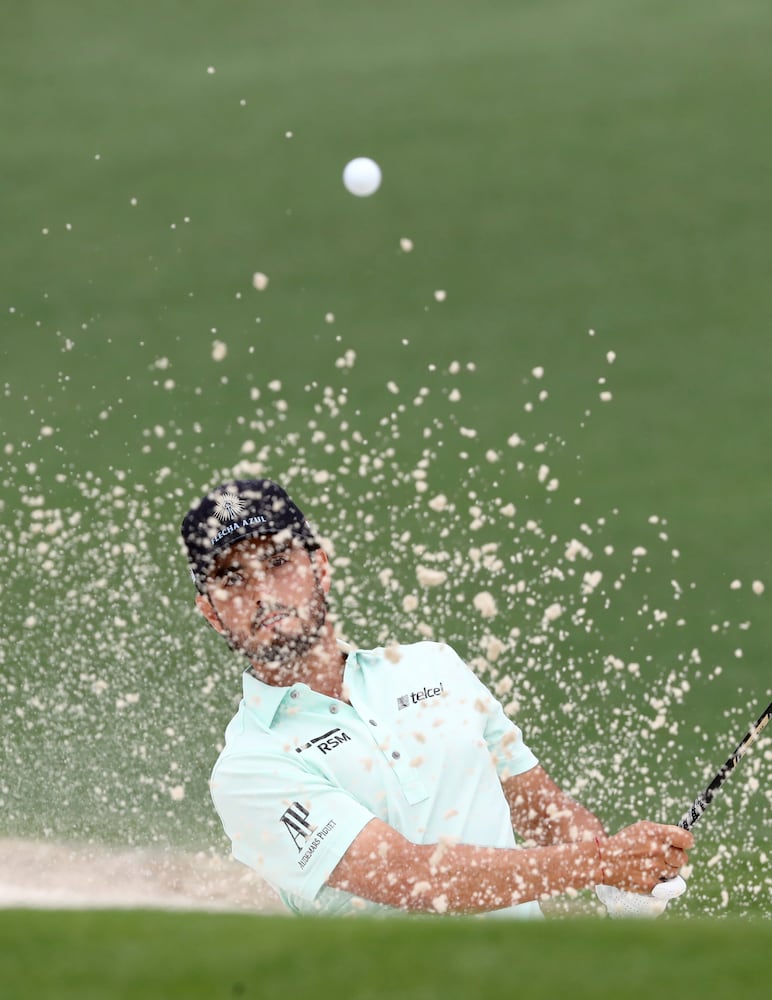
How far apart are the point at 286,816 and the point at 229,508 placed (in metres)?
0.53

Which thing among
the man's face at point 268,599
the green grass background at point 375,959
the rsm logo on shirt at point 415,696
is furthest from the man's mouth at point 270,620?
the green grass background at point 375,959

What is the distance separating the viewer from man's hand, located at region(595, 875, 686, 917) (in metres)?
2.63

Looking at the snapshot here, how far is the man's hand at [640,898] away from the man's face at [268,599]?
662 millimetres

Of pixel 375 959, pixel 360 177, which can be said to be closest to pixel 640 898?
pixel 375 959

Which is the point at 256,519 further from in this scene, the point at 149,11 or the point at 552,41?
the point at 149,11

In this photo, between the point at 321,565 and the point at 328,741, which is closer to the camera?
the point at 328,741

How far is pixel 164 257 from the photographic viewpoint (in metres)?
7.77

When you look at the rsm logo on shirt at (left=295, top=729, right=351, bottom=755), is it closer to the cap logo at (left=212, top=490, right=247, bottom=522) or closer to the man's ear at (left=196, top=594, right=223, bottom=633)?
the man's ear at (left=196, top=594, right=223, bottom=633)

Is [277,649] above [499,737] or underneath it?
above

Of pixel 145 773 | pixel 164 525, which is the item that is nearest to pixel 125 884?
pixel 145 773

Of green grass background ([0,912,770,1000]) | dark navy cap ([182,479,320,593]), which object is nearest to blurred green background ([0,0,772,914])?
dark navy cap ([182,479,320,593])

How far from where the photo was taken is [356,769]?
2666 mm

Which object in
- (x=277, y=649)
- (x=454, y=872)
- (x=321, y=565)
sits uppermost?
(x=321, y=565)

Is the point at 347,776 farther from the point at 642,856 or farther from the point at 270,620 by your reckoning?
the point at 642,856
